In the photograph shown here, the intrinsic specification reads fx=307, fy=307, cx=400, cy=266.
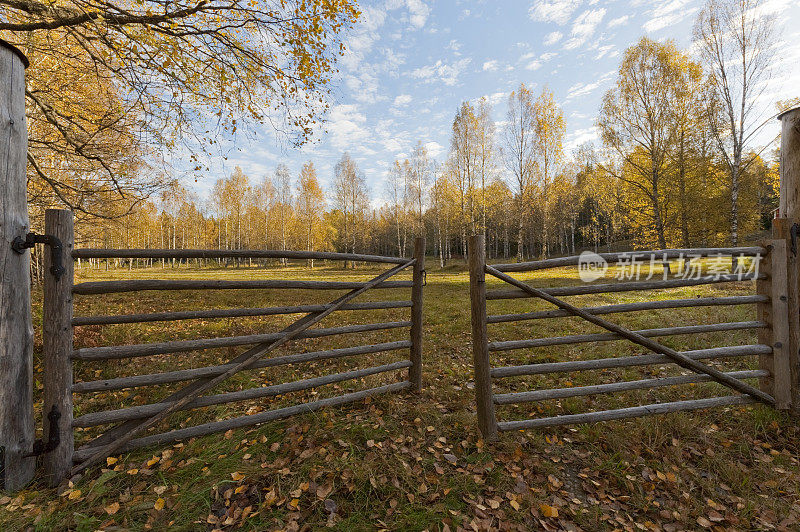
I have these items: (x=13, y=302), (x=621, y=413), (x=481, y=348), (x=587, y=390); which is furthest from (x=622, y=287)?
(x=13, y=302)

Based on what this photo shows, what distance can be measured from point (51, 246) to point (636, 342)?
554 centimetres

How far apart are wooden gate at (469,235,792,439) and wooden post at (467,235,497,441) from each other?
1 centimetres

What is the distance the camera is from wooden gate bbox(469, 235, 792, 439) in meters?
3.23

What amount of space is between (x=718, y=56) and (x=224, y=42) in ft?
65.6

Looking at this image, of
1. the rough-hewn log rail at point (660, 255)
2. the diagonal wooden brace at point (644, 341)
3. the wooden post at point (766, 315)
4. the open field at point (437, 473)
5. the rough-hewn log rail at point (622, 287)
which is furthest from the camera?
the wooden post at point (766, 315)

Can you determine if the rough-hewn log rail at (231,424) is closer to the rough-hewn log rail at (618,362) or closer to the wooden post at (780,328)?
the rough-hewn log rail at (618,362)

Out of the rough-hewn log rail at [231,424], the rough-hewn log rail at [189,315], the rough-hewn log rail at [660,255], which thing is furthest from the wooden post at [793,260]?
the rough-hewn log rail at [189,315]

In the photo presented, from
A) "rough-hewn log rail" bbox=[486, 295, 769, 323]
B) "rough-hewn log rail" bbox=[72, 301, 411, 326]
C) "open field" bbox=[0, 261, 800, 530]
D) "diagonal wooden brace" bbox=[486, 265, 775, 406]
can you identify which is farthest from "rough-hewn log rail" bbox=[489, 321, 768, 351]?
"rough-hewn log rail" bbox=[72, 301, 411, 326]

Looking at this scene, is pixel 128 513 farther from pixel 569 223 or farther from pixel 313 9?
pixel 569 223

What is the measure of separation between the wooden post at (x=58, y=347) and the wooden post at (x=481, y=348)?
3.56 meters

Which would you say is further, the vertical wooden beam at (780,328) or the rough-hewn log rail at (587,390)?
the vertical wooden beam at (780,328)

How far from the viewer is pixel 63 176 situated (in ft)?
20.9

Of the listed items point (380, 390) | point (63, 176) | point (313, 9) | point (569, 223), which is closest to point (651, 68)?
point (313, 9)

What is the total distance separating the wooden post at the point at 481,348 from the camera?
320 cm
